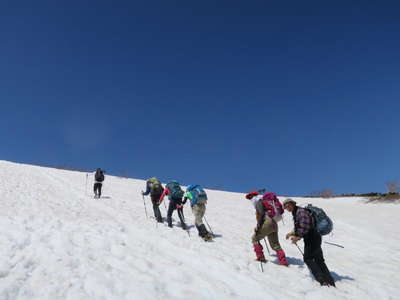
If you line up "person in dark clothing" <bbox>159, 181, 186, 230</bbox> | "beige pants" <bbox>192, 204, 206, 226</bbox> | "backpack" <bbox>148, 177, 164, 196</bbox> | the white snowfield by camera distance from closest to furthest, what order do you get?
the white snowfield, "beige pants" <bbox>192, 204, 206, 226</bbox>, "person in dark clothing" <bbox>159, 181, 186, 230</bbox>, "backpack" <bbox>148, 177, 164, 196</bbox>

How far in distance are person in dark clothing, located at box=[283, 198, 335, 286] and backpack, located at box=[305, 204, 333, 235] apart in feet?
0.40

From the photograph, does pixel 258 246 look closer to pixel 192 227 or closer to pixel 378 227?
pixel 192 227

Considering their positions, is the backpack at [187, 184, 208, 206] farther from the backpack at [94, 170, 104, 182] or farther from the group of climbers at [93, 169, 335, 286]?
the backpack at [94, 170, 104, 182]

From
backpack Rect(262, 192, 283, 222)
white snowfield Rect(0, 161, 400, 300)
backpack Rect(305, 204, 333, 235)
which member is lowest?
white snowfield Rect(0, 161, 400, 300)

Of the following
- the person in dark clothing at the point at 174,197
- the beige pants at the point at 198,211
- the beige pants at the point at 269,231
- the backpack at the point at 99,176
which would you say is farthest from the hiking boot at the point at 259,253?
the backpack at the point at 99,176

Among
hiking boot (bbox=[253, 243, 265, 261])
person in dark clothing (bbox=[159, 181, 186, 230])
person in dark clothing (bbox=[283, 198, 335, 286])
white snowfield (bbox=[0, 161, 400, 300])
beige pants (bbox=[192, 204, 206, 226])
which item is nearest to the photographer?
white snowfield (bbox=[0, 161, 400, 300])

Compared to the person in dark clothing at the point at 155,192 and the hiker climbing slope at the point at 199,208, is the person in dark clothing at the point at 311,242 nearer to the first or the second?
the hiker climbing slope at the point at 199,208

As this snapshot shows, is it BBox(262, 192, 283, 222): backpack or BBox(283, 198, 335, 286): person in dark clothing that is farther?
BBox(262, 192, 283, 222): backpack

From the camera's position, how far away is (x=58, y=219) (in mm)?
11133

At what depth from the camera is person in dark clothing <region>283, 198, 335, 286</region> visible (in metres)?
7.10

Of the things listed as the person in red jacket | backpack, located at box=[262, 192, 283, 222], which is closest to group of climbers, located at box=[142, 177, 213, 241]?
the person in red jacket

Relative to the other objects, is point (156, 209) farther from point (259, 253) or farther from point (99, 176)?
point (99, 176)

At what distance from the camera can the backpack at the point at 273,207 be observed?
27.5ft

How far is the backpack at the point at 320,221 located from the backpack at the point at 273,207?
3.66ft
